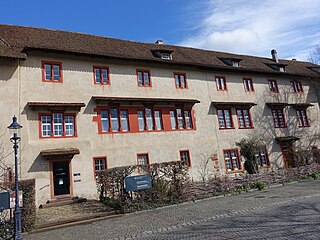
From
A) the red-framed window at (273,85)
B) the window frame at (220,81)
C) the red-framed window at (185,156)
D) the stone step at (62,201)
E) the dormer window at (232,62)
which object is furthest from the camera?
the red-framed window at (273,85)

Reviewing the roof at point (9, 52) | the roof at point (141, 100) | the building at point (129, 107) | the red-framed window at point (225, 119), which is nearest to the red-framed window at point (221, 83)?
the building at point (129, 107)

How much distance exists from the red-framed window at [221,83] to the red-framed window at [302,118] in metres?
9.88

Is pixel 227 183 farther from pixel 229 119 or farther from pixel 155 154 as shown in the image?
pixel 229 119

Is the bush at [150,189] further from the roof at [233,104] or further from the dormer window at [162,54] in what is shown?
the dormer window at [162,54]

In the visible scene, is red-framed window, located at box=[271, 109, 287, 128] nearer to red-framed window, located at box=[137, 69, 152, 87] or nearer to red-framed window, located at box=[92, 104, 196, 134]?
red-framed window, located at box=[92, 104, 196, 134]

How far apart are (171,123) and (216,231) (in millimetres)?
13243

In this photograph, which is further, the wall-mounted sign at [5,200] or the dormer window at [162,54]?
the dormer window at [162,54]

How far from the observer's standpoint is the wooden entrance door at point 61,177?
17109 mm

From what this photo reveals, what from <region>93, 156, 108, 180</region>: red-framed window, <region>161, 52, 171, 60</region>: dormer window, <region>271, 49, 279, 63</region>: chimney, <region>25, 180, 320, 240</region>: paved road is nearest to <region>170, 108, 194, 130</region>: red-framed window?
<region>161, 52, 171, 60</region>: dormer window

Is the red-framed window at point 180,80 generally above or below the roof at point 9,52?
below

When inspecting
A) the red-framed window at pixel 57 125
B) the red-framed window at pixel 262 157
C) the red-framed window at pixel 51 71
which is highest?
the red-framed window at pixel 51 71

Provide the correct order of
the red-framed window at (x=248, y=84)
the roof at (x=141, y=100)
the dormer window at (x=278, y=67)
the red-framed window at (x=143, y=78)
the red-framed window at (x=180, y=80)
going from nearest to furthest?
the roof at (x=141, y=100), the red-framed window at (x=143, y=78), the red-framed window at (x=180, y=80), the red-framed window at (x=248, y=84), the dormer window at (x=278, y=67)

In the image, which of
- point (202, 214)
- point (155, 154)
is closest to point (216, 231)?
point (202, 214)

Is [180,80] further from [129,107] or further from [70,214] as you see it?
[70,214]
